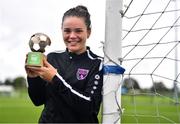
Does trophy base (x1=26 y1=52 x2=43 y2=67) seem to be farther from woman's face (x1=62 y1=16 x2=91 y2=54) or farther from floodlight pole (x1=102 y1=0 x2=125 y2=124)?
floodlight pole (x1=102 y1=0 x2=125 y2=124)

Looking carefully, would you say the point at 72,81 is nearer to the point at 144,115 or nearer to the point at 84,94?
the point at 84,94

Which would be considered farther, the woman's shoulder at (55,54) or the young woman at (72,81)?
the woman's shoulder at (55,54)

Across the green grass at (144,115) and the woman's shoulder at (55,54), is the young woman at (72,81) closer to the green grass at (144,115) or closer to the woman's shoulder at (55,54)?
the woman's shoulder at (55,54)

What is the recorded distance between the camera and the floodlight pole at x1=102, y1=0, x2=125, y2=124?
8.28ft

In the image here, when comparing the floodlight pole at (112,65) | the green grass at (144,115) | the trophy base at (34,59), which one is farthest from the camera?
the green grass at (144,115)

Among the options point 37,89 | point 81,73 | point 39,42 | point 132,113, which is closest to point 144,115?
point 132,113

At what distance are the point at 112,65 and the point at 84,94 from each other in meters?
0.24

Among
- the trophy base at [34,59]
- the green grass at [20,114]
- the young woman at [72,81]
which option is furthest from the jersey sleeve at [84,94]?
the green grass at [20,114]

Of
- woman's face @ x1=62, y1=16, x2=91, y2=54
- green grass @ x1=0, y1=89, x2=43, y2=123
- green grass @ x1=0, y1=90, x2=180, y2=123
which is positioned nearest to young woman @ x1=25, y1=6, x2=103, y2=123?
woman's face @ x1=62, y1=16, x2=91, y2=54

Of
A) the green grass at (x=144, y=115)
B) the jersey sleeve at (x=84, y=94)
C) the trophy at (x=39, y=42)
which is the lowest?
the green grass at (x=144, y=115)

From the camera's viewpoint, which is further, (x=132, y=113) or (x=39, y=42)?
(x=132, y=113)

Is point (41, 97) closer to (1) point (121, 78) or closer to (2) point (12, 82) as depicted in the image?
(1) point (121, 78)

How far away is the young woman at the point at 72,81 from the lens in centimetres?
234

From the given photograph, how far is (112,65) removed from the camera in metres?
2.54
